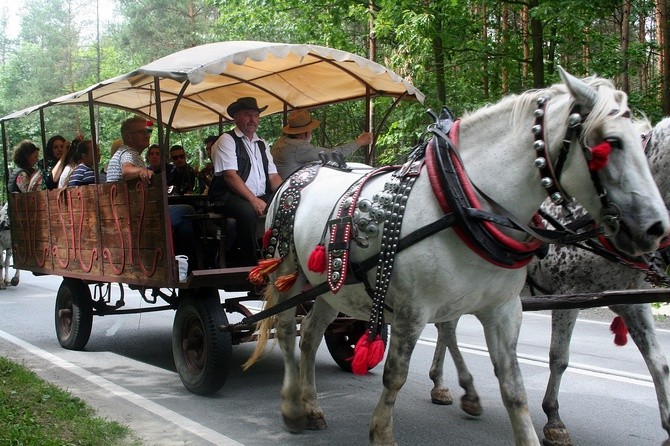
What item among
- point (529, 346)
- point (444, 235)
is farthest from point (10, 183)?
point (444, 235)

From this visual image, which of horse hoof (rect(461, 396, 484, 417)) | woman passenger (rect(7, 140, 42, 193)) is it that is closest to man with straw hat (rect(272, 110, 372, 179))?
horse hoof (rect(461, 396, 484, 417))

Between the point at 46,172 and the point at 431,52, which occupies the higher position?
the point at 431,52

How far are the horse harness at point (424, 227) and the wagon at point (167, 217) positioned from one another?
156 cm

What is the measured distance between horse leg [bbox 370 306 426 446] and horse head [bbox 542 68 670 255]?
3.49 feet

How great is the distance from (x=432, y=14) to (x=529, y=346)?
24.8 feet

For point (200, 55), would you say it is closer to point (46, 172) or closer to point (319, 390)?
point (319, 390)

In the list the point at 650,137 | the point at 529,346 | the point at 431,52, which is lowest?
the point at 529,346

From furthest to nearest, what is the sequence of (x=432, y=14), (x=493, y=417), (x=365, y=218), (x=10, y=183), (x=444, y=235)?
(x=432, y=14) → (x=10, y=183) → (x=493, y=417) → (x=365, y=218) → (x=444, y=235)

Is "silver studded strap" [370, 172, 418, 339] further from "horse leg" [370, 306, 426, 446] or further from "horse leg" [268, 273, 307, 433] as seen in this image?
"horse leg" [268, 273, 307, 433]

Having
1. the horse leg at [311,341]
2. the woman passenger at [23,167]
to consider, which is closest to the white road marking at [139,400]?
the horse leg at [311,341]

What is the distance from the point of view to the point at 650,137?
13.9 feet

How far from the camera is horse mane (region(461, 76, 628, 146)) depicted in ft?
10.7

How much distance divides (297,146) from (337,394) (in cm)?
223

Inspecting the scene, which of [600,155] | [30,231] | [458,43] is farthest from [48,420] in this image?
[458,43]
